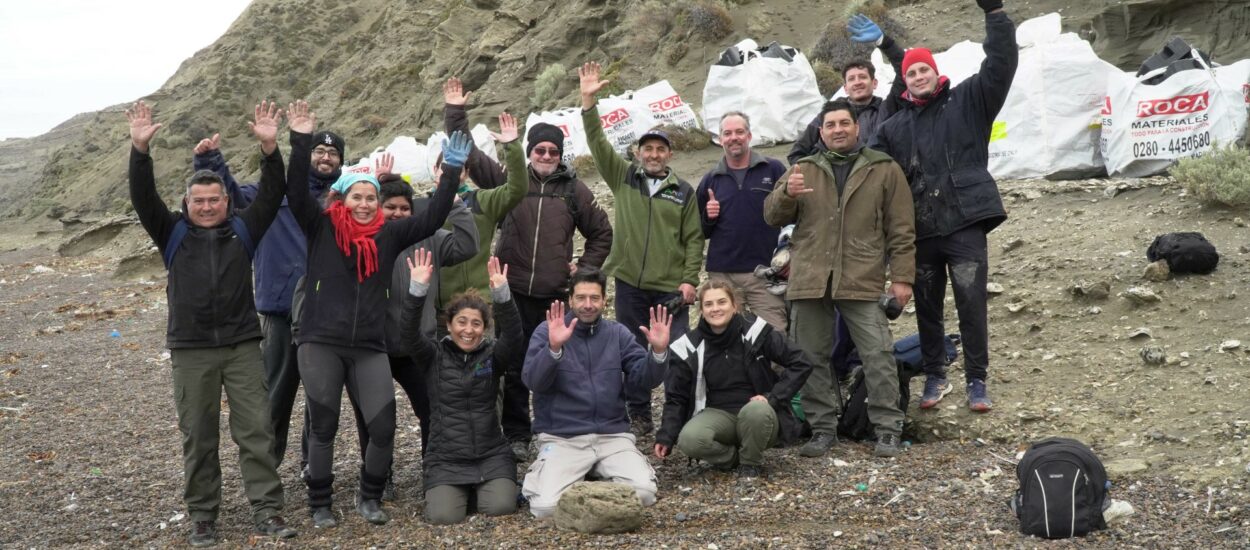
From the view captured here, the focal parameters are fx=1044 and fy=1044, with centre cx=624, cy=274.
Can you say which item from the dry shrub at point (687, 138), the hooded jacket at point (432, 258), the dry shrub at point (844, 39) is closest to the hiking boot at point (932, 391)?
the hooded jacket at point (432, 258)

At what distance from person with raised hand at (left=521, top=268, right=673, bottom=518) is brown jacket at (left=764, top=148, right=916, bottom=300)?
2.93ft

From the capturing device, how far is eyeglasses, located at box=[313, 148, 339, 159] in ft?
18.5

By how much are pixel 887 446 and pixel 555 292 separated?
81.5 inches

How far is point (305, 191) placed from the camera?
16.3 feet

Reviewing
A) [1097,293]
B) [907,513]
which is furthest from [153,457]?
[1097,293]

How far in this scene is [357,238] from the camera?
199 inches

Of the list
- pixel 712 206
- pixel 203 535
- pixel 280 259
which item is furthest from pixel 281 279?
pixel 712 206

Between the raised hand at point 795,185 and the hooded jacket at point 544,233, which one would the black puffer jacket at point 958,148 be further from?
the hooded jacket at point 544,233

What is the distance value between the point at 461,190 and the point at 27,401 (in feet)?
18.1

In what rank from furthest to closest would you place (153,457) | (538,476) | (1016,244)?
(1016,244) < (153,457) < (538,476)

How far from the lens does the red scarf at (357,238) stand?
505cm

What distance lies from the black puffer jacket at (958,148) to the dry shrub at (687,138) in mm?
9477

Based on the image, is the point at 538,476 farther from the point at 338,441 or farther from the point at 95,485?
the point at 95,485

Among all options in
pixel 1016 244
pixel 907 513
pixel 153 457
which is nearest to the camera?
pixel 907 513
